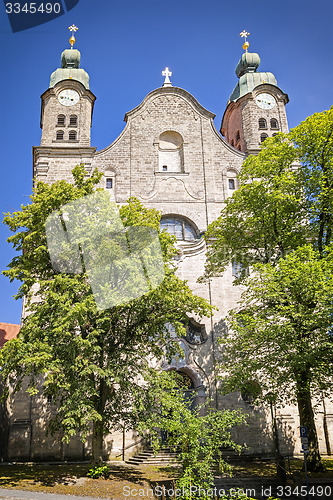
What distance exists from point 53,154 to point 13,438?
15.1 meters

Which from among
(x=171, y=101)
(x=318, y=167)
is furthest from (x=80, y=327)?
(x=171, y=101)

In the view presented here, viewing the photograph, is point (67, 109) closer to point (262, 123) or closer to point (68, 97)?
point (68, 97)

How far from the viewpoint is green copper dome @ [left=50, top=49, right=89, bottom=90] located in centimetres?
3000

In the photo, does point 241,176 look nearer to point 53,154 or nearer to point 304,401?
point 304,401

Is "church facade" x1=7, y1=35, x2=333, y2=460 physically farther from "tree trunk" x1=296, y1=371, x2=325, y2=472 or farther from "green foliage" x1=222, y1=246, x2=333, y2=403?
"green foliage" x1=222, y1=246, x2=333, y2=403

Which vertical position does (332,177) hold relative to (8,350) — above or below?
above

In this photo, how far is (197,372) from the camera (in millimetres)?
21828

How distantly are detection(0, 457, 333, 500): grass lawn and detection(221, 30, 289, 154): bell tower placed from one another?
17.9m

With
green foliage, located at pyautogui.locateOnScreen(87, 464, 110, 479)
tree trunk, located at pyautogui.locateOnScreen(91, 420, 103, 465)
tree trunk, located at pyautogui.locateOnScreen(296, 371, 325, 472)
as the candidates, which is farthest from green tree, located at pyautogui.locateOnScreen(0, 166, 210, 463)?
tree trunk, located at pyautogui.locateOnScreen(296, 371, 325, 472)

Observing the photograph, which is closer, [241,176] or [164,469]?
[164,469]

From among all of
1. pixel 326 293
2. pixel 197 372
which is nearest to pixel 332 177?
pixel 326 293

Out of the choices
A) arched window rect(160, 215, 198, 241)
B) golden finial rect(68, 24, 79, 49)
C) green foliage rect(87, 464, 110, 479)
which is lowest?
green foliage rect(87, 464, 110, 479)

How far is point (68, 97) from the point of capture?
29.0 meters

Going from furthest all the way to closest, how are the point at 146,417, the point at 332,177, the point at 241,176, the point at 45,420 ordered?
1. the point at 45,420
2. the point at 241,176
3. the point at 332,177
4. the point at 146,417
